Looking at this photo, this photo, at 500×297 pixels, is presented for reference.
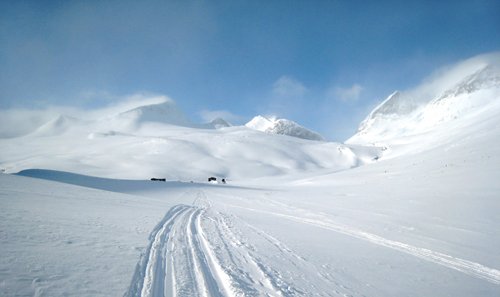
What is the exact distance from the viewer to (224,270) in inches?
223

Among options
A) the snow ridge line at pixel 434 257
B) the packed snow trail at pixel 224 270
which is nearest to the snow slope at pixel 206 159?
the snow ridge line at pixel 434 257

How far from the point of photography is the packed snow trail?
188 inches

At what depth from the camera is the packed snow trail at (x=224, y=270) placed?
478 cm

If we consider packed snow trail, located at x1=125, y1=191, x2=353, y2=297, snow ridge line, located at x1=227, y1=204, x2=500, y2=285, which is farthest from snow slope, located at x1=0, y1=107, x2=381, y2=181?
packed snow trail, located at x1=125, y1=191, x2=353, y2=297

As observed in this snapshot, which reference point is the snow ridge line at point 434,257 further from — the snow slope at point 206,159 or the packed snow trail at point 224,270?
the snow slope at point 206,159

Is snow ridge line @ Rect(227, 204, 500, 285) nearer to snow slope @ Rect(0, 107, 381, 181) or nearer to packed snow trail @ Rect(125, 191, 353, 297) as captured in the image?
packed snow trail @ Rect(125, 191, 353, 297)

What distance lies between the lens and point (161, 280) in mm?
4961

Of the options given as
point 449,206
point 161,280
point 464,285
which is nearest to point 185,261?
point 161,280

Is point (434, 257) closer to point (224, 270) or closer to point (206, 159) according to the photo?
point (224, 270)

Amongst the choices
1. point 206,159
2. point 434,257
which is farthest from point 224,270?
point 206,159

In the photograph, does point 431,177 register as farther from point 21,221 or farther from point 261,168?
point 261,168

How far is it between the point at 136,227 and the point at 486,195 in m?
20.3

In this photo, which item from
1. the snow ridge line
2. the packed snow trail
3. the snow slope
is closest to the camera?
the packed snow trail

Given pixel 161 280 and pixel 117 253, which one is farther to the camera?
pixel 117 253
